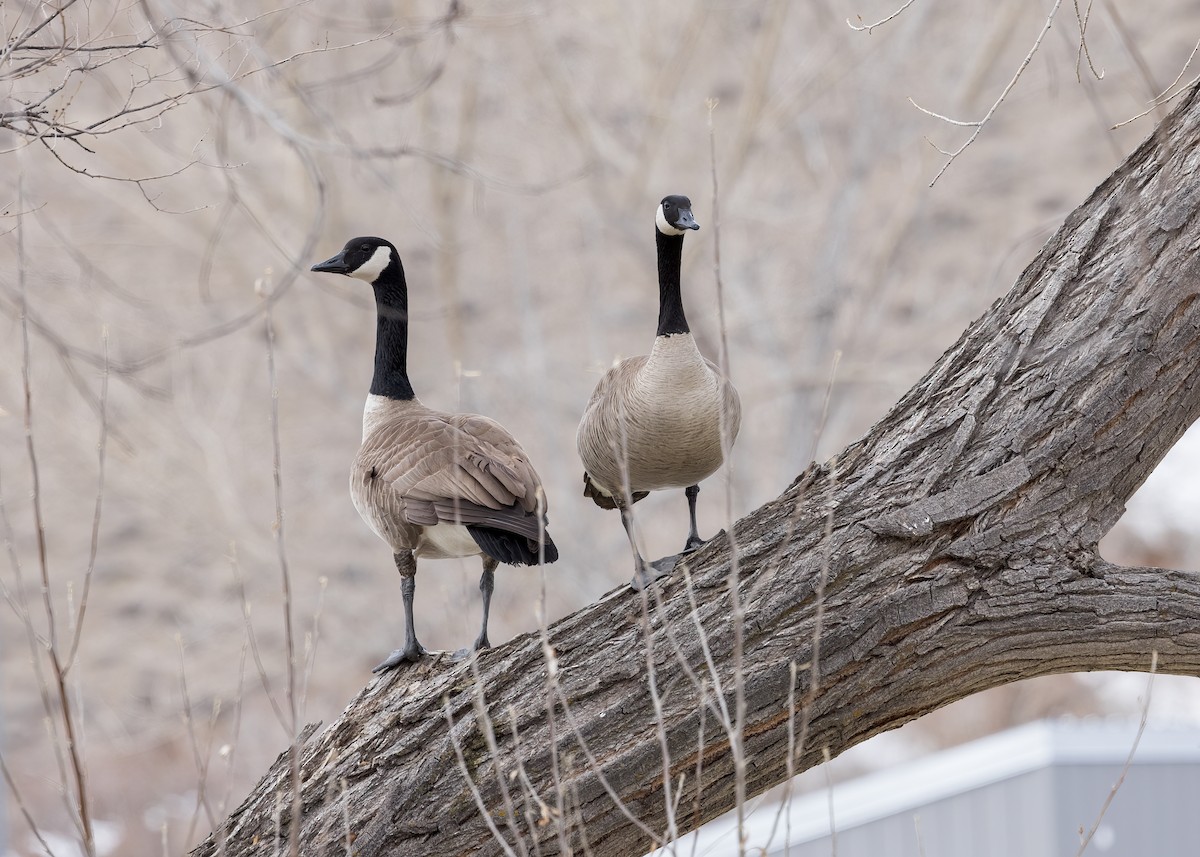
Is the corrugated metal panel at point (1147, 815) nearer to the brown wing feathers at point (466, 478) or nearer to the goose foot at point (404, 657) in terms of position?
the goose foot at point (404, 657)

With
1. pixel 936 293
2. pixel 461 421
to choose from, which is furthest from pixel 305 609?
pixel 461 421

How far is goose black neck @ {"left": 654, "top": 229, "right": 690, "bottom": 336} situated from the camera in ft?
11.3

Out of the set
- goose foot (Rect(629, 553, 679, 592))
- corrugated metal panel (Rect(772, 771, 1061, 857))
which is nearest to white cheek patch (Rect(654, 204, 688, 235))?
goose foot (Rect(629, 553, 679, 592))

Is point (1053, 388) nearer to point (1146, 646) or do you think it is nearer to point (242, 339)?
point (1146, 646)

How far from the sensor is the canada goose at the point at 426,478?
9.90 ft

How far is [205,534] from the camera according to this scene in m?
13.8

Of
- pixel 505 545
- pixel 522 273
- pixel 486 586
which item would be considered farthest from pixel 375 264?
pixel 522 273

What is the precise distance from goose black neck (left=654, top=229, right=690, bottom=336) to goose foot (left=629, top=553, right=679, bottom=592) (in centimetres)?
64

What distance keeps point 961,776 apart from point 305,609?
11577 millimetres

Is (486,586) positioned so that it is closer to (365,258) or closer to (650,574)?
(650,574)

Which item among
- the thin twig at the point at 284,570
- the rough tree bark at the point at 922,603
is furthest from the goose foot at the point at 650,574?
the thin twig at the point at 284,570

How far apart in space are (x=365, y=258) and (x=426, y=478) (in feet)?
2.99

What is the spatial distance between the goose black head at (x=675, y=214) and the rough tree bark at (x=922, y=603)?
870 millimetres

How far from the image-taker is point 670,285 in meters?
3.63
